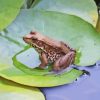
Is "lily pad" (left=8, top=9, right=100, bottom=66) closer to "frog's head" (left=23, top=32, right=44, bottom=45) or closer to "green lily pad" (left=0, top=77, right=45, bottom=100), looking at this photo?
"frog's head" (left=23, top=32, right=44, bottom=45)

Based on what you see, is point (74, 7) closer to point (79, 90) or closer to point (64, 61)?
point (64, 61)

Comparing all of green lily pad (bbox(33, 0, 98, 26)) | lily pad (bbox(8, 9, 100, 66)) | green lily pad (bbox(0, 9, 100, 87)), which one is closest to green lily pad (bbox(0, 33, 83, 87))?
green lily pad (bbox(0, 9, 100, 87))

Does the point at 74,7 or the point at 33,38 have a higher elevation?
the point at 74,7

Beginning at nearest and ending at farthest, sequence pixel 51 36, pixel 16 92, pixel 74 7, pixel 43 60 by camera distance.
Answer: pixel 16 92 < pixel 43 60 < pixel 51 36 < pixel 74 7

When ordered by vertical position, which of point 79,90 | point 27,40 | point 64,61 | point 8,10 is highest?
point 8,10

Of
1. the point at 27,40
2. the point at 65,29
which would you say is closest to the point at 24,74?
the point at 27,40

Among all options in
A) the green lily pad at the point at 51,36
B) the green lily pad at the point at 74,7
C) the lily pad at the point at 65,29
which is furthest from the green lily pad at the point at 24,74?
the green lily pad at the point at 74,7

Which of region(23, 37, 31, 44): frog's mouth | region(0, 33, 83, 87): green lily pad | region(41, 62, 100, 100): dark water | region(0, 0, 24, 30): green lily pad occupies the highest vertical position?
region(0, 0, 24, 30): green lily pad

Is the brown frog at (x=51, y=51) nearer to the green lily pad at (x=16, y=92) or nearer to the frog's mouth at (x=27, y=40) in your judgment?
the frog's mouth at (x=27, y=40)
